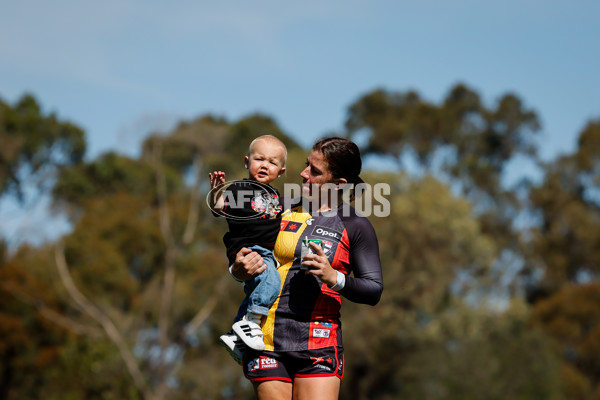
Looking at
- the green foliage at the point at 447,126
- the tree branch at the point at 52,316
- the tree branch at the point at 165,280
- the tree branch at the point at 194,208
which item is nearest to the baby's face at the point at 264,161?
the tree branch at the point at 165,280

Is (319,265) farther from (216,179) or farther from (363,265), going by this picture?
(216,179)

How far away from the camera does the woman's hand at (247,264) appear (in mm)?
4340

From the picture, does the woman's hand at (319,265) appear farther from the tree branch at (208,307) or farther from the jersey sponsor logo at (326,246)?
the tree branch at (208,307)

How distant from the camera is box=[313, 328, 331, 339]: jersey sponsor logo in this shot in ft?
14.5

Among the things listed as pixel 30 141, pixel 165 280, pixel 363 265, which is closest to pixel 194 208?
pixel 165 280

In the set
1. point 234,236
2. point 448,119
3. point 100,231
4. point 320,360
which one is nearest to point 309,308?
point 320,360

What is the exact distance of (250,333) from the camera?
14.4ft

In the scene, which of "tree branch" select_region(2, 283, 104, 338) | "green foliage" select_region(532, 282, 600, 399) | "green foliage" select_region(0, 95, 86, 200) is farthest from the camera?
"green foliage" select_region(0, 95, 86, 200)

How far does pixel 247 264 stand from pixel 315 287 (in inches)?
16.8

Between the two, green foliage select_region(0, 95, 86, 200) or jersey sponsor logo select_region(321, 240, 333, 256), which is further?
green foliage select_region(0, 95, 86, 200)

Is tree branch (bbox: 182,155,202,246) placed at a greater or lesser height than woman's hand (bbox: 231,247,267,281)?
greater

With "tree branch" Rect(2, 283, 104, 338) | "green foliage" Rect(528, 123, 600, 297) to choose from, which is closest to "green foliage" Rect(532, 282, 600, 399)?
"green foliage" Rect(528, 123, 600, 297)

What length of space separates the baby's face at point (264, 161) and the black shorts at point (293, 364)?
3.29 feet

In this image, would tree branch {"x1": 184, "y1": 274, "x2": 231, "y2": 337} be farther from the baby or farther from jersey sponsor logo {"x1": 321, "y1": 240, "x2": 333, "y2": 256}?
jersey sponsor logo {"x1": 321, "y1": 240, "x2": 333, "y2": 256}
